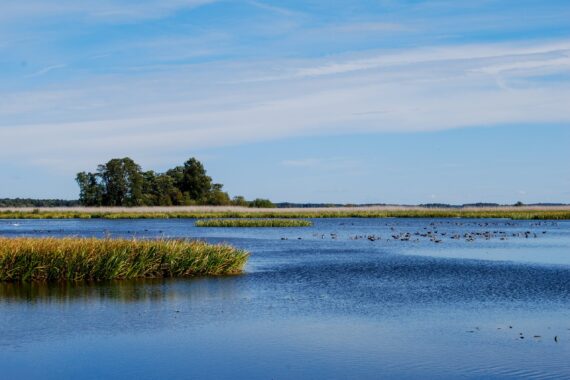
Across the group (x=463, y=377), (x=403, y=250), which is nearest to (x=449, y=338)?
(x=463, y=377)

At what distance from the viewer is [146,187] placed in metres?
128

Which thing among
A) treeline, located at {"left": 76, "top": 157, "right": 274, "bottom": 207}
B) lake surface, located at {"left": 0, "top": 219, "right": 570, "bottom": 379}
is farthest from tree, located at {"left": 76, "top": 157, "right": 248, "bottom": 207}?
lake surface, located at {"left": 0, "top": 219, "right": 570, "bottom": 379}

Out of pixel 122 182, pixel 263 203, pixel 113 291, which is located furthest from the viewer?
pixel 263 203

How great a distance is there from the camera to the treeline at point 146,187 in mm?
124188

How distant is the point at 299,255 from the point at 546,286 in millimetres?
18128

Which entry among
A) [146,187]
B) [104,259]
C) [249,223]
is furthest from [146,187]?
[104,259]

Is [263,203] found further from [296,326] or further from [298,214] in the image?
[296,326]

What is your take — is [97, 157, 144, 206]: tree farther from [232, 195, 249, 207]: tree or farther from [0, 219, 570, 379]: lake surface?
[0, 219, 570, 379]: lake surface

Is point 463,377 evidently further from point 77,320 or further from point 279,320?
point 77,320

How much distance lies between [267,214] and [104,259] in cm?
7995

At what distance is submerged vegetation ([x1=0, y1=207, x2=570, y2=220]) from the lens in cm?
10669

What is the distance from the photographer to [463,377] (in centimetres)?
1432

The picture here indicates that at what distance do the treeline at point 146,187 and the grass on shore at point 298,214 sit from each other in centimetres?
1139

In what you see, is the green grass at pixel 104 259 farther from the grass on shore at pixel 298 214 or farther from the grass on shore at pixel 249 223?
the grass on shore at pixel 298 214
